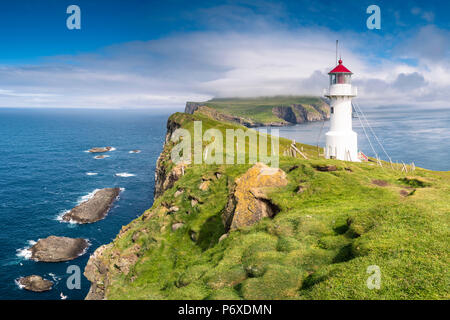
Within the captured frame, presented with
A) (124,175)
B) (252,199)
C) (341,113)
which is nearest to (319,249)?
(252,199)

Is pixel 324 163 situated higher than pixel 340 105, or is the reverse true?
pixel 340 105

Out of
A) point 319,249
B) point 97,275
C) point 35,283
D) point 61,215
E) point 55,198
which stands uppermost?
point 319,249

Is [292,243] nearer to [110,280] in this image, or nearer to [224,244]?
[224,244]

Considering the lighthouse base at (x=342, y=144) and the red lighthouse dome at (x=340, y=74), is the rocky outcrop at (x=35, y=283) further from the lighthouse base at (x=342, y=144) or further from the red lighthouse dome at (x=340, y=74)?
the red lighthouse dome at (x=340, y=74)

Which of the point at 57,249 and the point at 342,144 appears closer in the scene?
the point at 342,144

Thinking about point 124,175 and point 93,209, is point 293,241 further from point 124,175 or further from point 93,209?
point 124,175
